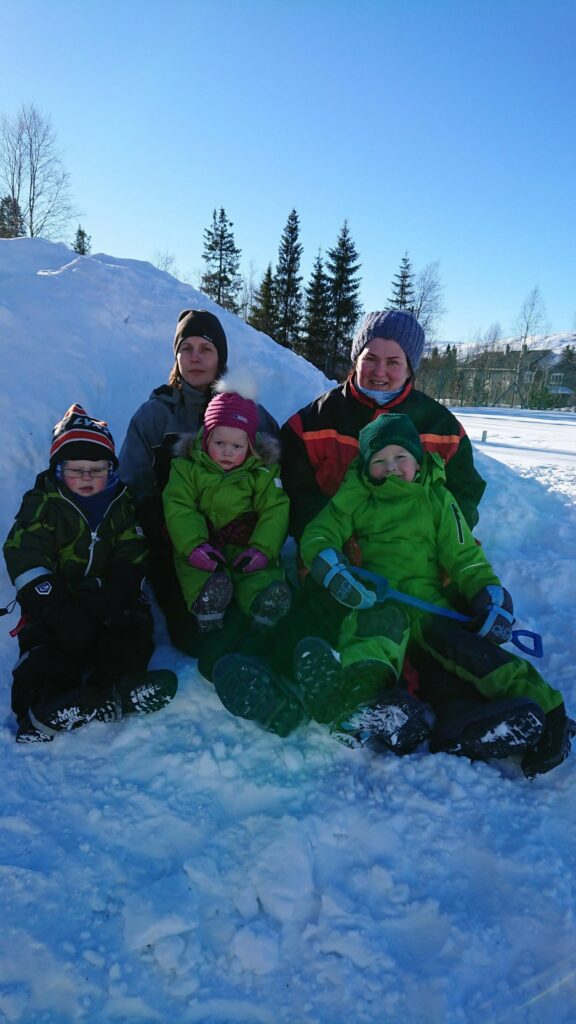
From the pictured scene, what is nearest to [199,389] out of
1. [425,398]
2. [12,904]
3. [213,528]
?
[213,528]

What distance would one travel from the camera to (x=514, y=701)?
2258mm

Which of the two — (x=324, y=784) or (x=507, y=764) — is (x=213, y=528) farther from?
(x=507, y=764)

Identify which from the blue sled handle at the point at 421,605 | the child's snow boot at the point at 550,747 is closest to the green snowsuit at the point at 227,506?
the blue sled handle at the point at 421,605

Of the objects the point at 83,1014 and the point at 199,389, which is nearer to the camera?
the point at 83,1014

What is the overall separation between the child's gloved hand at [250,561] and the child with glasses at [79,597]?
1.75ft

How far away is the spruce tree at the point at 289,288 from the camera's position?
26.3m

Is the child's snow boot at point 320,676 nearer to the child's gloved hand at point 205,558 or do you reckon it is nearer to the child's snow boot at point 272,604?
the child's snow boot at point 272,604

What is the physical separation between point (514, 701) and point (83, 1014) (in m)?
1.79

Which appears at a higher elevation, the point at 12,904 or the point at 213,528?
the point at 213,528

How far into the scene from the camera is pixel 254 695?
2.32m

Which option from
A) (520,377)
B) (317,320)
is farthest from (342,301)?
(520,377)

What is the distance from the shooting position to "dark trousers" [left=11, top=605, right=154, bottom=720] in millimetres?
2455

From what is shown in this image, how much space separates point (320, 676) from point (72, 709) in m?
1.07

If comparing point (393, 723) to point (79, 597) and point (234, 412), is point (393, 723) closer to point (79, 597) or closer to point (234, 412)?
point (79, 597)
